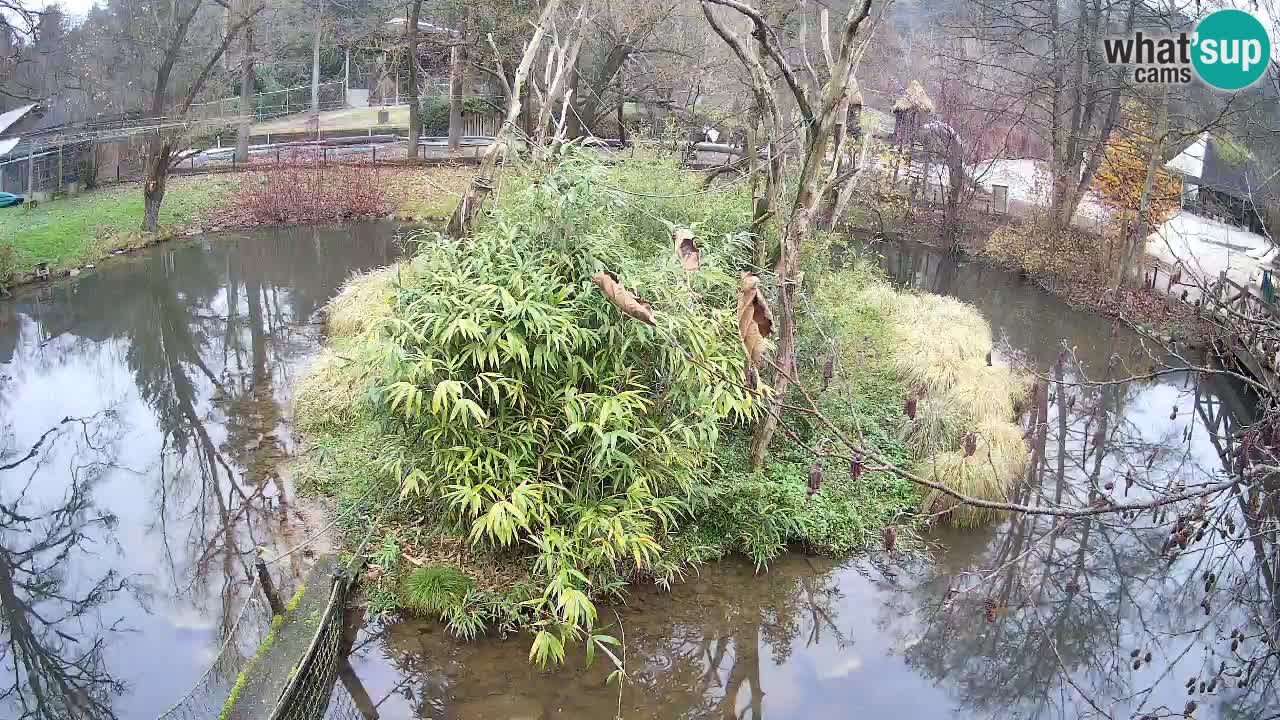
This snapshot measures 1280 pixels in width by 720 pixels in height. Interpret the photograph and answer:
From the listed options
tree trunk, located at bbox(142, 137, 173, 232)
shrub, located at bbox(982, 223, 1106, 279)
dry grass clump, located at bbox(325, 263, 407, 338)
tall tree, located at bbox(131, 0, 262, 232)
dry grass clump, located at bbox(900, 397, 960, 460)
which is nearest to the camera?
dry grass clump, located at bbox(900, 397, 960, 460)

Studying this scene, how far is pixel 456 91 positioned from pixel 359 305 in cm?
1132

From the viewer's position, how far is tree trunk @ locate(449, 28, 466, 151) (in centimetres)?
1958

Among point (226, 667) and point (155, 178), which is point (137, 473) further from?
point (155, 178)

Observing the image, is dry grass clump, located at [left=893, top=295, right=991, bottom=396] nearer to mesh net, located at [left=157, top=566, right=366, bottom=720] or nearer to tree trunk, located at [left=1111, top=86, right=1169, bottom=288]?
tree trunk, located at [left=1111, top=86, right=1169, bottom=288]

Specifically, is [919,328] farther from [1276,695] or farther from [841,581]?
[1276,695]

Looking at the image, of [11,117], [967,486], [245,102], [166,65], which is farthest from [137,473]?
[245,102]

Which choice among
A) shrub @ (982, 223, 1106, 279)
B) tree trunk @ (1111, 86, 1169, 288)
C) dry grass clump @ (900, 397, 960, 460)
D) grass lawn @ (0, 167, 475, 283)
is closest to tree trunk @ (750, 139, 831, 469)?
dry grass clump @ (900, 397, 960, 460)

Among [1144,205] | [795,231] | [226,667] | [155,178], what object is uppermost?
[1144,205]

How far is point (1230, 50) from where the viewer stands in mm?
9391

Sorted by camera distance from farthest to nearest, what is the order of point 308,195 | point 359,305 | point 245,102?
point 245,102, point 308,195, point 359,305

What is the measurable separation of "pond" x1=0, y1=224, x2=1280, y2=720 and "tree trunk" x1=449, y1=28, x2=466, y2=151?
455 inches

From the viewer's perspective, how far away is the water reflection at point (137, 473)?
5.80m

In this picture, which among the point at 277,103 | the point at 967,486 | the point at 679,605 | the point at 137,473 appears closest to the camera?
the point at 679,605

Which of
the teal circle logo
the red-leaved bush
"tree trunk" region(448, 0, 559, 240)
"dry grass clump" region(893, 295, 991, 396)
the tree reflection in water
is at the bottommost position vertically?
the tree reflection in water
